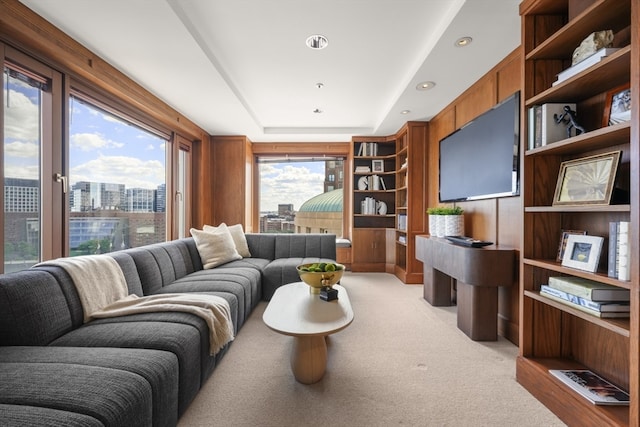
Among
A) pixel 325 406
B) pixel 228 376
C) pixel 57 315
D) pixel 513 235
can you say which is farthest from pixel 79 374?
pixel 513 235

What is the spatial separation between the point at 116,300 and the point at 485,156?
3.26m

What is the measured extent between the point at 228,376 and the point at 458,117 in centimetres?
346

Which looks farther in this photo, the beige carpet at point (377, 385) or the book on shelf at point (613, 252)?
the beige carpet at point (377, 385)

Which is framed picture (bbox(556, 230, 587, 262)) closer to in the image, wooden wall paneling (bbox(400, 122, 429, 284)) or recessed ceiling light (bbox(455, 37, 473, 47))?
recessed ceiling light (bbox(455, 37, 473, 47))

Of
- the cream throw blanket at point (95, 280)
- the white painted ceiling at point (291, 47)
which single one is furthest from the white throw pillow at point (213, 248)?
the white painted ceiling at point (291, 47)

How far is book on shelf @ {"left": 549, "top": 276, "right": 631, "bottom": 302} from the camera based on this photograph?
1.32m

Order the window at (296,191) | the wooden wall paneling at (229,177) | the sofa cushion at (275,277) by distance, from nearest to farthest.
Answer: the sofa cushion at (275,277)
the wooden wall paneling at (229,177)
the window at (296,191)

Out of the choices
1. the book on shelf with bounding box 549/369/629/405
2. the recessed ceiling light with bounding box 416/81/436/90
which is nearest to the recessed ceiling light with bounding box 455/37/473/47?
the recessed ceiling light with bounding box 416/81/436/90

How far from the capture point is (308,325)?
160cm

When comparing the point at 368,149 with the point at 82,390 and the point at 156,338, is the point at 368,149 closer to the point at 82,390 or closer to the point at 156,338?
the point at 156,338

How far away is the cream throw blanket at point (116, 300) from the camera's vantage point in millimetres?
1645

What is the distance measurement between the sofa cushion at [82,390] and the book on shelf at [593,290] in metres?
2.04

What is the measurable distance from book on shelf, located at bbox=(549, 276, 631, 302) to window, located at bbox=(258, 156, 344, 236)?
423cm

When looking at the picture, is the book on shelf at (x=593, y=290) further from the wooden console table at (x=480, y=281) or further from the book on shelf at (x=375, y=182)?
the book on shelf at (x=375, y=182)
